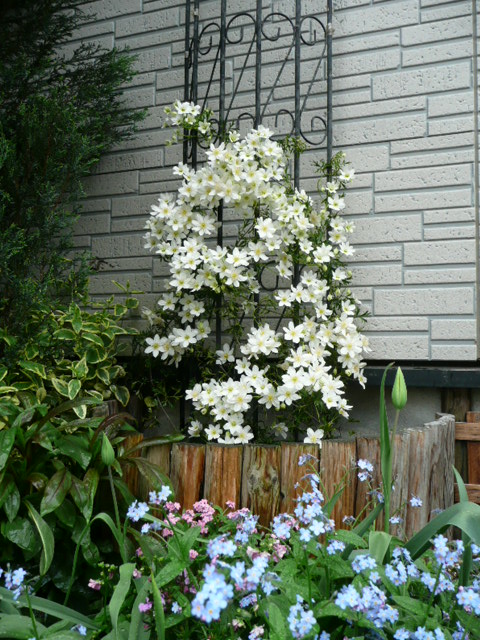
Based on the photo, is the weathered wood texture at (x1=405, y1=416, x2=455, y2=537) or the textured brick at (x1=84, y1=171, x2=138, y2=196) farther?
the textured brick at (x1=84, y1=171, x2=138, y2=196)

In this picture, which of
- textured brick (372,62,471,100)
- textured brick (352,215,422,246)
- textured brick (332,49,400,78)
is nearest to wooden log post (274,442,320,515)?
textured brick (352,215,422,246)

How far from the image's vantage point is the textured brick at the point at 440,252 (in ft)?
8.38

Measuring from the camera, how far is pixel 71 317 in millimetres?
2689

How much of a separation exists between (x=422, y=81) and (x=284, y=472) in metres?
1.72

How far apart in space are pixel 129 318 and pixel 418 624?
7.21 ft

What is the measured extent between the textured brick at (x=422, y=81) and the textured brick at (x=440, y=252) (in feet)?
2.09

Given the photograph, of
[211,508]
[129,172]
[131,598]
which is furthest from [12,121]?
[131,598]

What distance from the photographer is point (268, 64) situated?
296cm

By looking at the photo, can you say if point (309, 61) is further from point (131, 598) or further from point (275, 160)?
point (131, 598)

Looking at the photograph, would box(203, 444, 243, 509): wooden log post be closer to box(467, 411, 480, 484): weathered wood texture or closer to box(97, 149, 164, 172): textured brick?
box(467, 411, 480, 484): weathered wood texture

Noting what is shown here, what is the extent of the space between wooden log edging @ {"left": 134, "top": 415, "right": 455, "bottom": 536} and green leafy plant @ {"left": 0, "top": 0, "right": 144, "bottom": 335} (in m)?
0.94

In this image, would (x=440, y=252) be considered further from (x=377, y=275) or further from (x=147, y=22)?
(x=147, y=22)

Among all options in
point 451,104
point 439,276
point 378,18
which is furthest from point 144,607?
point 378,18

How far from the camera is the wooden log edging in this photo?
202cm
